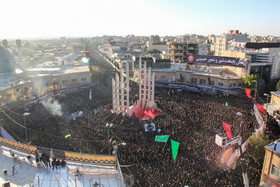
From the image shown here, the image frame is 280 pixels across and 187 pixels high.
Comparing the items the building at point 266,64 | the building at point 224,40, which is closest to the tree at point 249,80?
the building at point 266,64

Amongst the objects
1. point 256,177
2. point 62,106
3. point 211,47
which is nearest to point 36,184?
point 256,177

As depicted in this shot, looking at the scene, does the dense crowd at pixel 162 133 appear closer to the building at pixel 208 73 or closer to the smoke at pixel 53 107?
the smoke at pixel 53 107

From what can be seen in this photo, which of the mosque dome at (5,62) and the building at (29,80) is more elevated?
the mosque dome at (5,62)

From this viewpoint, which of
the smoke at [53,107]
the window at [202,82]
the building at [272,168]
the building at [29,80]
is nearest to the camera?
the building at [272,168]

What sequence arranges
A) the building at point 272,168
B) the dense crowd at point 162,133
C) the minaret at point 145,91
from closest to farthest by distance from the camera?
the building at point 272,168 → the dense crowd at point 162,133 → the minaret at point 145,91

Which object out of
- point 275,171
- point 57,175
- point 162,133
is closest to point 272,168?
point 275,171

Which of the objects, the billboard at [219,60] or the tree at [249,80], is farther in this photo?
the billboard at [219,60]

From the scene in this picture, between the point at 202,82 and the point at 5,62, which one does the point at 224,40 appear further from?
the point at 5,62

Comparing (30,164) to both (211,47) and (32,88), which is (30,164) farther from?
(211,47)

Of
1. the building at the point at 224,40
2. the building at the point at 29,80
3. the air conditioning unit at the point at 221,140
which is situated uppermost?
the building at the point at 224,40
